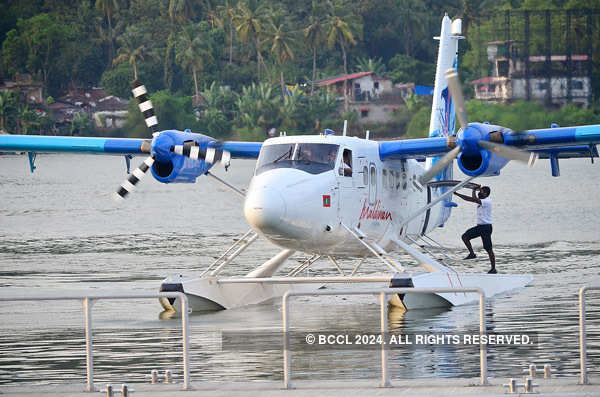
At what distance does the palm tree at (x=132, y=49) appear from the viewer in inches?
4651

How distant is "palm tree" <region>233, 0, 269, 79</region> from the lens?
387 feet

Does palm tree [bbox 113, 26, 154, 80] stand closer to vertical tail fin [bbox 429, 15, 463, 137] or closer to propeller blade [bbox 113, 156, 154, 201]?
vertical tail fin [bbox 429, 15, 463, 137]

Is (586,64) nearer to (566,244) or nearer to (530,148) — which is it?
(566,244)

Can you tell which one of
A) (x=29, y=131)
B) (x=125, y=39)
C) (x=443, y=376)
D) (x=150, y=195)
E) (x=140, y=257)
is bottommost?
(x=443, y=376)

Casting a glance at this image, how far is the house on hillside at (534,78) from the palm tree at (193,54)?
28.9 m

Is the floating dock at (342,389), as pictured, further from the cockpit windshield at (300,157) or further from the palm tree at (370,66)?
the palm tree at (370,66)

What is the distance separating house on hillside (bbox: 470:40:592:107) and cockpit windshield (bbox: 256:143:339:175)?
Answer: 259 ft

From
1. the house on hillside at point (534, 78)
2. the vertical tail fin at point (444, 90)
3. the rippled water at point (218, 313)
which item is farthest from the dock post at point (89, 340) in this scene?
the house on hillside at point (534, 78)

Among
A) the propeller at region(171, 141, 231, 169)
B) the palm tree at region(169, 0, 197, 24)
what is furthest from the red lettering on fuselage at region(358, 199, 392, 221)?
the palm tree at region(169, 0, 197, 24)

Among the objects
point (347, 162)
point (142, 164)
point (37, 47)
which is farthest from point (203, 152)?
point (37, 47)

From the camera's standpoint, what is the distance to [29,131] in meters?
112

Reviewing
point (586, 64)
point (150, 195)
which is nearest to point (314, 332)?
point (150, 195)

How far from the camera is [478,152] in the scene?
17391 mm

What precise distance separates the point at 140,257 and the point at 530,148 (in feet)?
40.9
